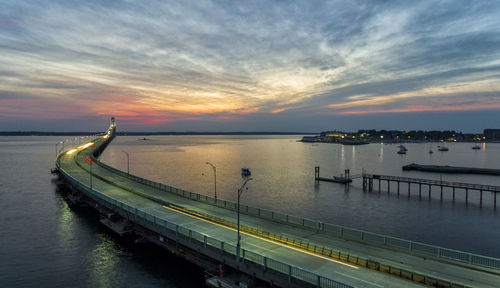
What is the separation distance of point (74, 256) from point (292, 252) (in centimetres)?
2899

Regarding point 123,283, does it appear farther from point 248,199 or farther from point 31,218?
point 248,199

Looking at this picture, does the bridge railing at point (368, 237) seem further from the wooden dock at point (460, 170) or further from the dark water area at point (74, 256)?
the wooden dock at point (460, 170)

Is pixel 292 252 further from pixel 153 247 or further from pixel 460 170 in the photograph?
pixel 460 170

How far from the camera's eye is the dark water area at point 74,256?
32.1 meters

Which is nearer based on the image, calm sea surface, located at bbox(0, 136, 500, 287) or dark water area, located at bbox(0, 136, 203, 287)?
dark water area, located at bbox(0, 136, 203, 287)

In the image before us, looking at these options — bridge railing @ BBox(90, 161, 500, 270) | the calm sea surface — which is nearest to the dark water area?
the calm sea surface

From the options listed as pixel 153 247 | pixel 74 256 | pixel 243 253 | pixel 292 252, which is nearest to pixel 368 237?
pixel 292 252

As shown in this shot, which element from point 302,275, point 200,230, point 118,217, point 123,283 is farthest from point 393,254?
point 118,217

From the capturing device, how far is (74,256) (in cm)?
3778

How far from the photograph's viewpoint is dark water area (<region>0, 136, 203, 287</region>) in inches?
1264

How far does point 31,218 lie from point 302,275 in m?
53.9

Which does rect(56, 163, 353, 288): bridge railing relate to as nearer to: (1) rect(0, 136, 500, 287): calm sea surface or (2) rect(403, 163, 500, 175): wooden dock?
(1) rect(0, 136, 500, 287): calm sea surface

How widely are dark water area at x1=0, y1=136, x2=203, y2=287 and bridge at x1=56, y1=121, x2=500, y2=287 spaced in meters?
2.10

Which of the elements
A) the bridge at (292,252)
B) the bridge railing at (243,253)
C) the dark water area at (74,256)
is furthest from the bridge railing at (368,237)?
the dark water area at (74,256)
